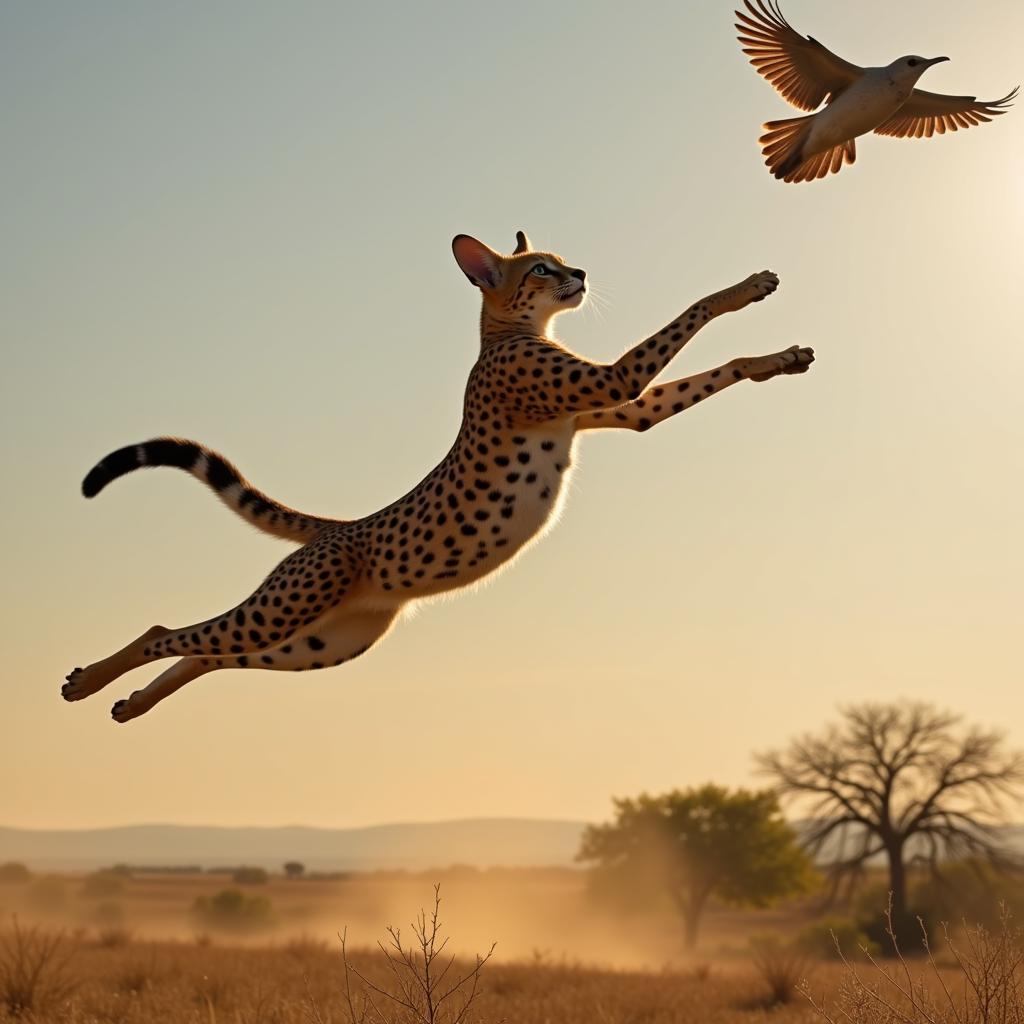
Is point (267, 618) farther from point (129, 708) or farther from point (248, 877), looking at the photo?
point (248, 877)

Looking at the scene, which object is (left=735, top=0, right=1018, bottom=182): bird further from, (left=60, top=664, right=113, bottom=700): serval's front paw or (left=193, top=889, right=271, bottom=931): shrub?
(left=193, top=889, right=271, bottom=931): shrub

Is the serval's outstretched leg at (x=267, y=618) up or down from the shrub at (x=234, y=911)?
up

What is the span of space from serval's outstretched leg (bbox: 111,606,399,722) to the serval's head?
1.49 meters

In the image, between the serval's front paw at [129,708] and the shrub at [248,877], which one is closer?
the serval's front paw at [129,708]

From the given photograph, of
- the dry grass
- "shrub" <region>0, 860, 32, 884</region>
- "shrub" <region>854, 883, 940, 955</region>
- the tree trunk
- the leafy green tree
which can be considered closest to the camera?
the dry grass

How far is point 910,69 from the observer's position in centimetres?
569

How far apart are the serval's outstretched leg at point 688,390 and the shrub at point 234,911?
45.1 meters

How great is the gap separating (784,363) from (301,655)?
2.52m

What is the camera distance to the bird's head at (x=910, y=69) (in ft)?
18.6

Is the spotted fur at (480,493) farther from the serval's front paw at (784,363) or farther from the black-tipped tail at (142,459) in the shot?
the black-tipped tail at (142,459)

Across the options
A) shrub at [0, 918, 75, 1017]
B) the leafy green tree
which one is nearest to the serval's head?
shrub at [0, 918, 75, 1017]

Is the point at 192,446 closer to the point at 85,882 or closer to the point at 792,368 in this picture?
the point at 792,368

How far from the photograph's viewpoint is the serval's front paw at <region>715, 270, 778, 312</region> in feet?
20.4

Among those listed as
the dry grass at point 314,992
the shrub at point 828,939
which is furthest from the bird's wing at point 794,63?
the shrub at point 828,939
